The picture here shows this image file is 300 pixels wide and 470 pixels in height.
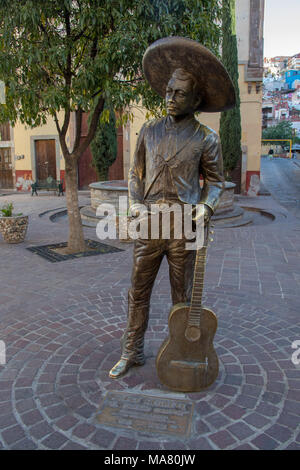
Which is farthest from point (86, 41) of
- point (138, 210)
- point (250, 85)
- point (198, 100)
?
point (250, 85)

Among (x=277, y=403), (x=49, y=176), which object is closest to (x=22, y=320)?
(x=277, y=403)

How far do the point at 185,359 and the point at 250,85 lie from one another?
15.1 m

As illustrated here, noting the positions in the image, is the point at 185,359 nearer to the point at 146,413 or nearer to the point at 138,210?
the point at 146,413

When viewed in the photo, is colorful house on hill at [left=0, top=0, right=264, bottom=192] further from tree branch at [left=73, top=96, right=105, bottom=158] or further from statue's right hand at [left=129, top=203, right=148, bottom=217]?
statue's right hand at [left=129, top=203, right=148, bottom=217]

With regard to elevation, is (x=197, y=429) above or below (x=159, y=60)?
below

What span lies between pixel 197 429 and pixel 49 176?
1671 cm

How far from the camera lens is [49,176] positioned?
17875 millimetres

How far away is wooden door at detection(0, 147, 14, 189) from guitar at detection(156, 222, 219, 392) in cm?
1818

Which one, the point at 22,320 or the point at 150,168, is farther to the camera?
the point at 22,320

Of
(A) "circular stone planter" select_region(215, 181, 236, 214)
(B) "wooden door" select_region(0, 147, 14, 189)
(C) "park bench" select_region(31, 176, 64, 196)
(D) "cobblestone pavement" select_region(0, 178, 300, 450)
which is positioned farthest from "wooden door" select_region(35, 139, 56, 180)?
(D) "cobblestone pavement" select_region(0, 178, 300, 450)

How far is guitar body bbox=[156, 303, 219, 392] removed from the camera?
2.80 metres

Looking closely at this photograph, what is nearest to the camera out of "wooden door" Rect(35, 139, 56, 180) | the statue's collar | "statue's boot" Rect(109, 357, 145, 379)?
the statue's collar
